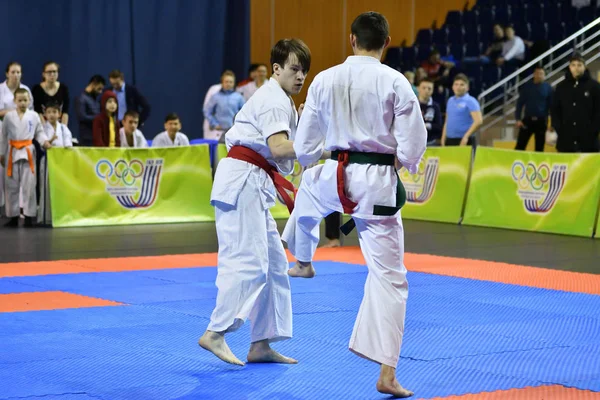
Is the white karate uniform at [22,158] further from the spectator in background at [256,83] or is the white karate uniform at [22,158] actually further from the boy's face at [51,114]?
the spectator in background at [256,83]

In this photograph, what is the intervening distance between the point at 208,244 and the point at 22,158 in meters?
3.05

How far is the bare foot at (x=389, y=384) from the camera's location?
4.15m

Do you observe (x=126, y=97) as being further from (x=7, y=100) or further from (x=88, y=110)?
(x=7, y=100)

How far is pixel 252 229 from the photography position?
4715 mm

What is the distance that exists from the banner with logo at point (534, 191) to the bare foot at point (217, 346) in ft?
24.5

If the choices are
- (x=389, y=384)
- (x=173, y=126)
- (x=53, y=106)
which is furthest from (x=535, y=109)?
(x=389, y=384)

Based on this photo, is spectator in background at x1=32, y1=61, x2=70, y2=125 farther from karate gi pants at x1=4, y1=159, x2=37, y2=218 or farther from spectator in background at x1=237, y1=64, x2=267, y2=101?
spectator in background at x1=237, y1=64, x2=267, y2=101

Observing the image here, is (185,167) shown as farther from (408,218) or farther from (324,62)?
(324,62)

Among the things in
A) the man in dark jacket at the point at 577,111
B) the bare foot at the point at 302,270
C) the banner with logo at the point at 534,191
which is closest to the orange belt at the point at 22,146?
the banner with logo at the point at 534,191

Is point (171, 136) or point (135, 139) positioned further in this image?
point (171, 136)

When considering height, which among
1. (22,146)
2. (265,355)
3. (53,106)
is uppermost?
(53,106)

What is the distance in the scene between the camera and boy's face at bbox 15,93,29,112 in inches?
467

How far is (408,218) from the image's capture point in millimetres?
13586

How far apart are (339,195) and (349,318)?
2025 mm
